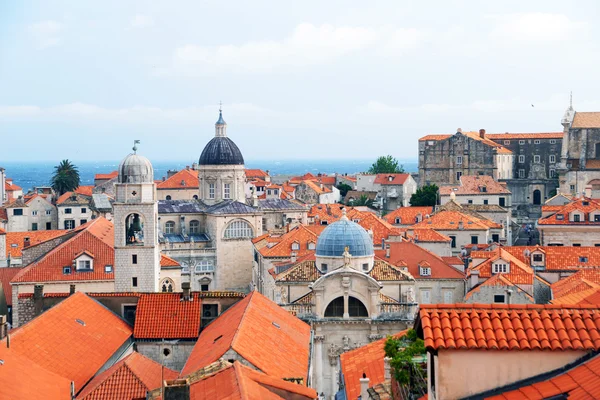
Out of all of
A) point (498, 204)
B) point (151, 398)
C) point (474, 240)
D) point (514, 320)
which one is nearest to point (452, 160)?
point (498, 204)

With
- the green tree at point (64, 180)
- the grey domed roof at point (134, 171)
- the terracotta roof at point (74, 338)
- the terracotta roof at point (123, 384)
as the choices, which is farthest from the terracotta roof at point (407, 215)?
the terracotta roof at point (123, 384)

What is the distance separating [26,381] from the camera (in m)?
25.9

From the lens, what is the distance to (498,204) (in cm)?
10294

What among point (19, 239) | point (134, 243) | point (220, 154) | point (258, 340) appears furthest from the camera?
point (220, 154)

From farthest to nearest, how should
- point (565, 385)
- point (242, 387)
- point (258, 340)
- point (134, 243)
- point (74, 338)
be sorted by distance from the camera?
1. point (134, 243)
2. point (74, 338)
3. point (258, 340)
4. point (242, 387)
5. point (565, 385)

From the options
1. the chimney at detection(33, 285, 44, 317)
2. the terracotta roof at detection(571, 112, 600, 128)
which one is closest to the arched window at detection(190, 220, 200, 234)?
the chimney at detection(33, 285, 44, 317)

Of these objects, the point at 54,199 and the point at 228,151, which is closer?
the point at 228,151

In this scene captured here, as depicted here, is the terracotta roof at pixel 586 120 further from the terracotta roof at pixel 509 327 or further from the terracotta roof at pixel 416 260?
the terracotta roof at pixel 509 327

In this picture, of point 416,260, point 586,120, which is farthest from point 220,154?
point 586,120

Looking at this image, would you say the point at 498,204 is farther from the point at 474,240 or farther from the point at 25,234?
the point at 25,234

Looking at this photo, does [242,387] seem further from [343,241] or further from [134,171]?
[134,171]

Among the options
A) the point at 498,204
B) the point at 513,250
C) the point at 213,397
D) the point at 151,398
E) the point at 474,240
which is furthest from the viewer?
the point at 498,204

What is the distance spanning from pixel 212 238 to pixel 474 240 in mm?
22573

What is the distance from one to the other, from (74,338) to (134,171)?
16.6 meters
